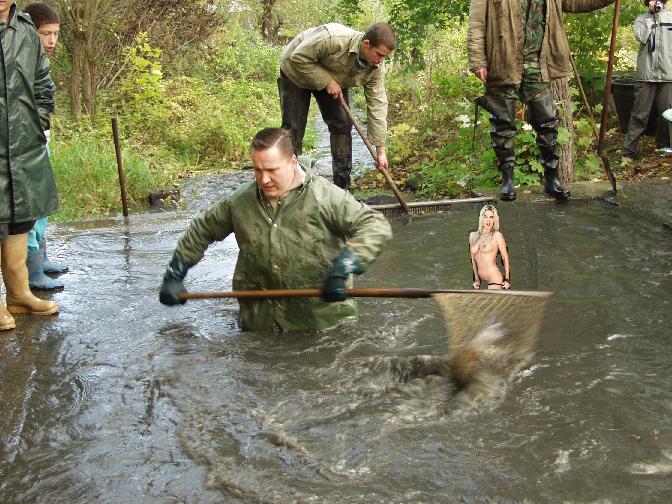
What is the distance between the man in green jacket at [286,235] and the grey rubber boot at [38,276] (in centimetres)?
172

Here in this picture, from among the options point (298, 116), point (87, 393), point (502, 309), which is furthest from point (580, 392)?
point (298, 116)

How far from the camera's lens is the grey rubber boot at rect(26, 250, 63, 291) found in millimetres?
6000

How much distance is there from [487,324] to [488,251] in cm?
116

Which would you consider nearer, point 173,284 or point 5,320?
point 173,284

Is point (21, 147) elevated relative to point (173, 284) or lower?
elevated

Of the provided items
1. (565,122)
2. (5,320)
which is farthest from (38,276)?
(565,122)

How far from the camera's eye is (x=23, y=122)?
16.7ft

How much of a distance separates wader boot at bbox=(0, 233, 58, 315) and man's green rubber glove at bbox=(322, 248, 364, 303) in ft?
7.44

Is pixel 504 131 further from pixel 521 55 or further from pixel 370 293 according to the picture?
pixel 370 293

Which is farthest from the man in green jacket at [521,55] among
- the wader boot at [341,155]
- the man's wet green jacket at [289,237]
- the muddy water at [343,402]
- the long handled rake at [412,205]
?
the man's wet green jacket at [289,237]

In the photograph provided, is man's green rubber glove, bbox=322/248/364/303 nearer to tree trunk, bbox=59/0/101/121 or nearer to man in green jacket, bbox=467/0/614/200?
man in green jacket, bbox=467/0/614/200

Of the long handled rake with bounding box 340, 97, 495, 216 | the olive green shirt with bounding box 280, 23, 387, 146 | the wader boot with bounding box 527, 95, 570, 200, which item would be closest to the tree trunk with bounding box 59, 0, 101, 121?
the olive green shirt with bounding box 280, 23, 387, 146

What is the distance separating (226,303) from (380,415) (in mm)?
2222

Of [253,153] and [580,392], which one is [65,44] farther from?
[580,392]
